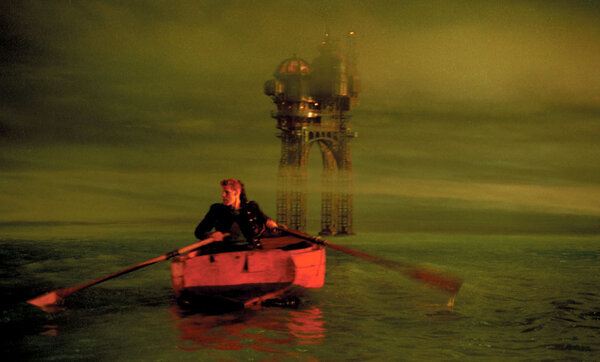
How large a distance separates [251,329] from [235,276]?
0.89 meters

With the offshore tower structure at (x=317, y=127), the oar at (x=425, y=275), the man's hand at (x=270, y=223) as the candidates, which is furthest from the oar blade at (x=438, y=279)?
the offshore tower structure at (x=317, y=127)

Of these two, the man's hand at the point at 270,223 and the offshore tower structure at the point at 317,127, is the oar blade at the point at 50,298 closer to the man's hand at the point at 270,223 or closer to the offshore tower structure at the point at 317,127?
the man's hand at the point at 270,223

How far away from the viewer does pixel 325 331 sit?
9.11 metres

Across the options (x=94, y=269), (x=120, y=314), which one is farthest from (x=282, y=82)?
(x=120, y=314)

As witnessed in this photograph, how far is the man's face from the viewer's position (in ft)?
31.5

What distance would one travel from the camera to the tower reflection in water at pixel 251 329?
7.99m

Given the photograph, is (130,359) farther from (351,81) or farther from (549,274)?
(351,81)

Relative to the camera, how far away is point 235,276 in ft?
29.7

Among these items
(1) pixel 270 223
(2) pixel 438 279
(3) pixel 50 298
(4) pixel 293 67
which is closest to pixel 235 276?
(1) pixel 270 223

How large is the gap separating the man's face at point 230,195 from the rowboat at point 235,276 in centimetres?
94

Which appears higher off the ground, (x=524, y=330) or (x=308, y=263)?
(x=308, y=263)

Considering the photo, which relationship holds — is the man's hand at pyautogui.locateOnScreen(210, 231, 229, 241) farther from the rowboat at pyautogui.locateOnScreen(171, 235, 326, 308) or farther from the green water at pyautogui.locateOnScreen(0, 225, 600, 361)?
the green water at pyautogui.locateOnScreen(0, 225, 600, 361)

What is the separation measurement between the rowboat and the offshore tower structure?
4593cm

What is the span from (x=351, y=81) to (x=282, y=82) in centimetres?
837
